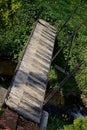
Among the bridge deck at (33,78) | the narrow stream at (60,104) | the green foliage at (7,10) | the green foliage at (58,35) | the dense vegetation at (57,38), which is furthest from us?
the green foliage at (58,35)

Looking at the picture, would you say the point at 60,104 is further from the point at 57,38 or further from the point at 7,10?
the point at 7,10

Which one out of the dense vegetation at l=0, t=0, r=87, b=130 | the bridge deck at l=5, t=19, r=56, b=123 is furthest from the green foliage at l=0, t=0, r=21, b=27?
the bridge deck at l=5, t=19, r=56, b=123

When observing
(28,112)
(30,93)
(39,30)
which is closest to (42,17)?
(39,30)

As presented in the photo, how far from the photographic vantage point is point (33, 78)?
19234 mm

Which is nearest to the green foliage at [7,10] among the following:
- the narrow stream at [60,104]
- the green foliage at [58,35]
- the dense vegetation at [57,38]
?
the dense vegetation at [57,38]

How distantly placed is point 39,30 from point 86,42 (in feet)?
13.7

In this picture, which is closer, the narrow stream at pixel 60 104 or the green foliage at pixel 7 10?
the green foliage at pixel 7 10

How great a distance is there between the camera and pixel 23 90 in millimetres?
17297

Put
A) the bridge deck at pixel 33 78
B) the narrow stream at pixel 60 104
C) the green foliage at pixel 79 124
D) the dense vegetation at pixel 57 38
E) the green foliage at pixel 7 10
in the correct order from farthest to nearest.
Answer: the dense vegetation at pixel 57 38 < the narrow stream at pixel 60 104 < the green foliage at pixel 7 10 < the bridge deck at pixel 33 78 < the green foliage at pixel 79 124

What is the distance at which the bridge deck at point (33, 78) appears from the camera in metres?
15.8

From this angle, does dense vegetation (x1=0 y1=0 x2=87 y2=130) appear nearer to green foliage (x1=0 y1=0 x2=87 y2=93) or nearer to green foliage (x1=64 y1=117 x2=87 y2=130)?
green foliage (x1=0 y1=0 x2=87 y2=93)

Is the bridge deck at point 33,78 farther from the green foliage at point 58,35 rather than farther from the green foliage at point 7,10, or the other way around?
the green foliage at point 7,10

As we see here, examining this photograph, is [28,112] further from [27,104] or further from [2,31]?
[2,31]

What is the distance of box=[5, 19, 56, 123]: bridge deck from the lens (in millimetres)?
15812
